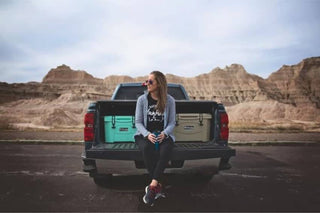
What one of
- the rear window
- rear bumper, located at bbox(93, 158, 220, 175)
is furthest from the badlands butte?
rear bumper, located at bbox(93, 158, 220, 175)

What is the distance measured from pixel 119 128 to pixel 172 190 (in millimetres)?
1344

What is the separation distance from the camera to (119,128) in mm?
3756

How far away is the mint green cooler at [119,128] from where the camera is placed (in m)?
3.71

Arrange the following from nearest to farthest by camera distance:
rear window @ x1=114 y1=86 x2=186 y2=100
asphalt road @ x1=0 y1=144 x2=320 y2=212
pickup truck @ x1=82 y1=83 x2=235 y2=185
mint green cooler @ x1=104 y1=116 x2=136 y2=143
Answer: asphalt road @ x1=0 y1=144 x2=320 y2=212
pickup truck @ x1=82 y1=83 x2=235 y2=185
mint green cooler @ x1=104 y1=116 x2=136 y2=143
rear window @ x1=114 y1=86 x2=186 y2=100

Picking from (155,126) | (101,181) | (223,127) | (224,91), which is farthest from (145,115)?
(224,91)

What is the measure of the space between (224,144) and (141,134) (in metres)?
1.39

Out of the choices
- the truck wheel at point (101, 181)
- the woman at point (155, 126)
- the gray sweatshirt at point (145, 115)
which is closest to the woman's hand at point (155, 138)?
the woman at point (155, 126)

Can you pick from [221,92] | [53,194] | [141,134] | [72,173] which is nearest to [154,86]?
[141,134]

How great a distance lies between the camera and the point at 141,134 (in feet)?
11.1

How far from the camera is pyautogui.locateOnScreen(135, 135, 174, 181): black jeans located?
3.17 m

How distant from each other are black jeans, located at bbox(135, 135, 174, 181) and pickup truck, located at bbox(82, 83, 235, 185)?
14cm

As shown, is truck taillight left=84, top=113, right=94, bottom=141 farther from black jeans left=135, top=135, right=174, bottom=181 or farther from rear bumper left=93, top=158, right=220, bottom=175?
black jeans left=135, top=135, right=174, bottom=181

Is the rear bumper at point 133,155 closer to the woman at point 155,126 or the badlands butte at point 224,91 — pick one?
the woman at point 155,126

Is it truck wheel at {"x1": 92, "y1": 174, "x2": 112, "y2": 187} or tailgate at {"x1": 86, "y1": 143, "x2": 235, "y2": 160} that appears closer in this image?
tailgate at {"x1": 86, "y1": 143, "x2": 235, "y2": 160}
